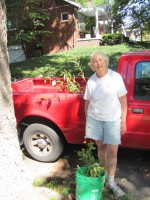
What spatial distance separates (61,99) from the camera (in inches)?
189

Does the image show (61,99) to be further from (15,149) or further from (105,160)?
(15,149)

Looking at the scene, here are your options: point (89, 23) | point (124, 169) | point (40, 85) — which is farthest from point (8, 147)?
point (89, 23)

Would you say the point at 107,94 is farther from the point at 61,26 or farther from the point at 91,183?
the point at 61,26

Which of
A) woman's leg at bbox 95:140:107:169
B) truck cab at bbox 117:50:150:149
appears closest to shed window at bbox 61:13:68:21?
truck cab at bbox 117:50:150:149

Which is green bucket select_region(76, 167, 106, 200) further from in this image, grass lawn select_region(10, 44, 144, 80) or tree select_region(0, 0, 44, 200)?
grass lawn select_region(10, 44, 144, 80)

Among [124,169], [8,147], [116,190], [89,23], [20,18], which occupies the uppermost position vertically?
[20,18]

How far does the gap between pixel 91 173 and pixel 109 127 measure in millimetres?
589

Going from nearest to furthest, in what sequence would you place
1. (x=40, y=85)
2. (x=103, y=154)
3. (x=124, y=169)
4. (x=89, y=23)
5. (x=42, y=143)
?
(x=103, y=154), (x=124, y=169), (x=42, y=143), (x=40, y=85), (x=89, y=23)

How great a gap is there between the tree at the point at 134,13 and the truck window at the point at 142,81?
77.1ft

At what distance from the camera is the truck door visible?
439 centimetres

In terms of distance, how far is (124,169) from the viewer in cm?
493

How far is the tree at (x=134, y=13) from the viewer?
2736 cm

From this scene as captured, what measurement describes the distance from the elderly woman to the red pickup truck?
1.86ft

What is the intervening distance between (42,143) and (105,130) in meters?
1.53
